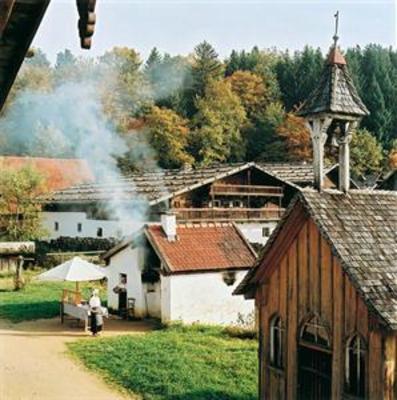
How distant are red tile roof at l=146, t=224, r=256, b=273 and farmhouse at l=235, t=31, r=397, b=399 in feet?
29.7

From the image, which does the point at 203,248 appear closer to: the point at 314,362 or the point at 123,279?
the point at 123,279

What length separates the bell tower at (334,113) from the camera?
11.4 m

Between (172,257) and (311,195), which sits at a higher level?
(311,195)

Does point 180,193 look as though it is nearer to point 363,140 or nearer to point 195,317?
point 195,317

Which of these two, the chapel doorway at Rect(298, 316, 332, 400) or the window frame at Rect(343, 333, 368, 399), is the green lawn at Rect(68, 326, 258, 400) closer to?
the chapel doorway at Rect(298, 316, 332, 400)

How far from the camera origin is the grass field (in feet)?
72.2

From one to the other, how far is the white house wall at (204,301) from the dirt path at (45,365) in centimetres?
118

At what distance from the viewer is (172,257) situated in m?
21.2

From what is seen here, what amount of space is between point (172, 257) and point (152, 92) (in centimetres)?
5740

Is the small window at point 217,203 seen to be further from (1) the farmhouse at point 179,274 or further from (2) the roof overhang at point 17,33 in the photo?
(2) the roof overhang at point 17,33

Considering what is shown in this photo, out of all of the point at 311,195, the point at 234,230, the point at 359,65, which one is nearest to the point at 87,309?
the point at 234,230

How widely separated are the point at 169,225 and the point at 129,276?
7.19 ft

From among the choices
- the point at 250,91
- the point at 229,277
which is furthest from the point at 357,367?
the point at 250,91

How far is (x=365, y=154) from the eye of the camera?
69.4 metres
